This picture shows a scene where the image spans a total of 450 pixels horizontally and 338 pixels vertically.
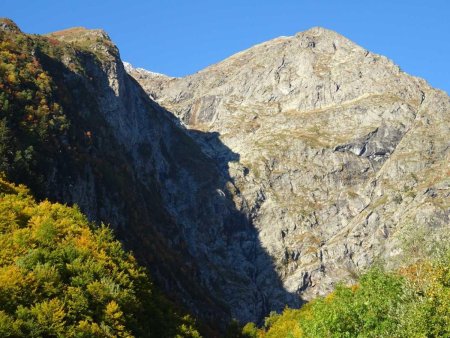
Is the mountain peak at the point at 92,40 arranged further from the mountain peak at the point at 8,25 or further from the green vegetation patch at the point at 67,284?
the green vegetation patch at the point at 67,284

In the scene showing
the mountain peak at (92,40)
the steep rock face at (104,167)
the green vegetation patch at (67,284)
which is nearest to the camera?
the green vegetation patch at (67,284)

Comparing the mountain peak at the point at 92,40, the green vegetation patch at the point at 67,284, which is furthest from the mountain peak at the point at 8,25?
the green vegetation patch at the point at 67,284

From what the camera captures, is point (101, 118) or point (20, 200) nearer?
point (20, 200)

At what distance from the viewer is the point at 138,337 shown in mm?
37406

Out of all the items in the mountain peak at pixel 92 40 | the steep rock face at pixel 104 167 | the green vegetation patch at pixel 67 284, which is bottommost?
the green vegetation patch at pixel 67 284

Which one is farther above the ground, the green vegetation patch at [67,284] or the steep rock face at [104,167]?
the steep rock face at [104,167]

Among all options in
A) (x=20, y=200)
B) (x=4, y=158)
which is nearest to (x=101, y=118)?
(x=4, y=158)

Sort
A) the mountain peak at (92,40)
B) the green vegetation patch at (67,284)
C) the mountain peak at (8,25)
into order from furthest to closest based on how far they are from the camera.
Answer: the mountain peak at (92,40)
the mountain peak at (8,25)
the green vegetation patch at (67,284)

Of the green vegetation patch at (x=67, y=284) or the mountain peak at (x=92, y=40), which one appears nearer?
the green vegetation patch at (x=67, y=284)

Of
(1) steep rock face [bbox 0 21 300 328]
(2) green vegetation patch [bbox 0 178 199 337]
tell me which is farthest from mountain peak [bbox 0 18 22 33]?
(2) green vegetation patch [bbox 0 178 199 337]

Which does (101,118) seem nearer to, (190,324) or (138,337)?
(190,324)

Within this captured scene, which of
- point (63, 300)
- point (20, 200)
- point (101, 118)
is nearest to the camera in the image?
point (63, 300)

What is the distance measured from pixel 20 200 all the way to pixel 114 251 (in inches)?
490

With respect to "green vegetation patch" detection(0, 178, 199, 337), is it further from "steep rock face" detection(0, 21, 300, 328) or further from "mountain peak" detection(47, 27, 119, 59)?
"mountain peak" detection(47, 27, 119, 59)
